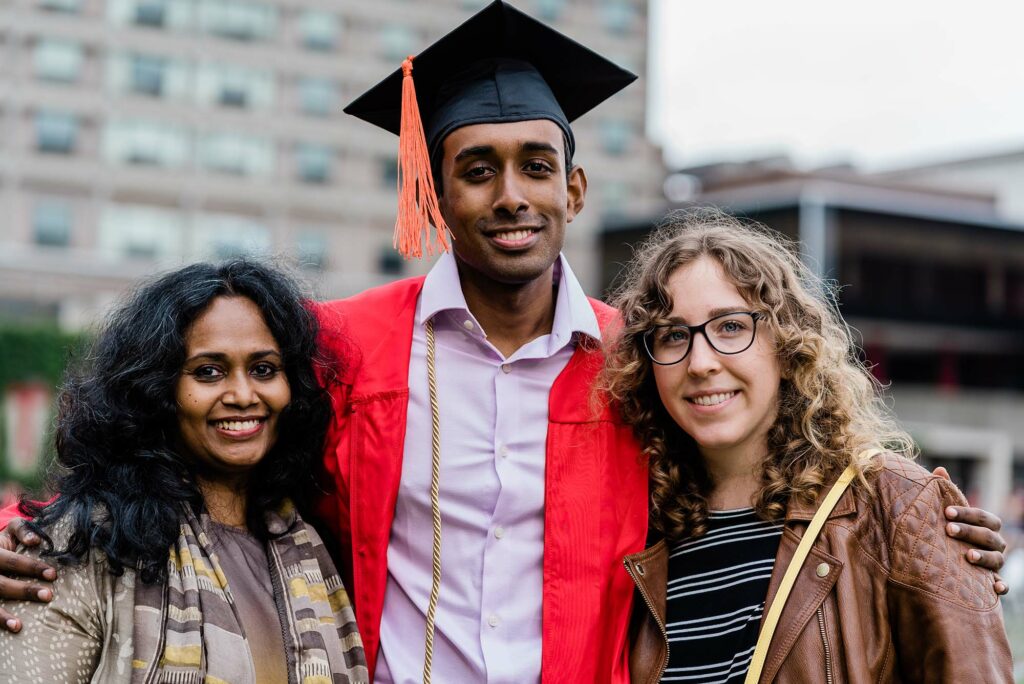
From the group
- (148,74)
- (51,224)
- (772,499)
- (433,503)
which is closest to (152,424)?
(433,503)

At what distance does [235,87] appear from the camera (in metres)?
34.9

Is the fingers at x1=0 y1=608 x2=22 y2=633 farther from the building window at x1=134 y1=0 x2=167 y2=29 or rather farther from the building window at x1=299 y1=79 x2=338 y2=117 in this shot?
the building window at x1=134 y1=0 x2=167 y2=29

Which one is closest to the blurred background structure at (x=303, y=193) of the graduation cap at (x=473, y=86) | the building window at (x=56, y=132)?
the building window at (x=56, y=132)

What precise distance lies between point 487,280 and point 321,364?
0.55 meters

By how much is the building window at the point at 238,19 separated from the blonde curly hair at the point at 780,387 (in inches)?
1362

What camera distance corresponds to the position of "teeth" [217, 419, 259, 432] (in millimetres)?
2746

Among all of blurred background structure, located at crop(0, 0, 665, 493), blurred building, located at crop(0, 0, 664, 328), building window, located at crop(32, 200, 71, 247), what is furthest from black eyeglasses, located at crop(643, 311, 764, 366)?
building window, located at crop(32, 200, 71, 247)

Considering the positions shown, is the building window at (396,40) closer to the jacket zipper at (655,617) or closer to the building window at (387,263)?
the building window at (387,263)

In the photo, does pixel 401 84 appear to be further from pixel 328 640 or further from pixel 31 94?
pixel 31 94

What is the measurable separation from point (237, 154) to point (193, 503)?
33.7 m

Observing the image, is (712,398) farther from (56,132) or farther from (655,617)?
(56,132)

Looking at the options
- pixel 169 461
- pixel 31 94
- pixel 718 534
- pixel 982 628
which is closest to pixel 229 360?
pixel 169 461

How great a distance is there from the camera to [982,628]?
2457 mm

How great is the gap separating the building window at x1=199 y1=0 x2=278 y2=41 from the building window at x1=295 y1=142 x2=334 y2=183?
3.86 meters
